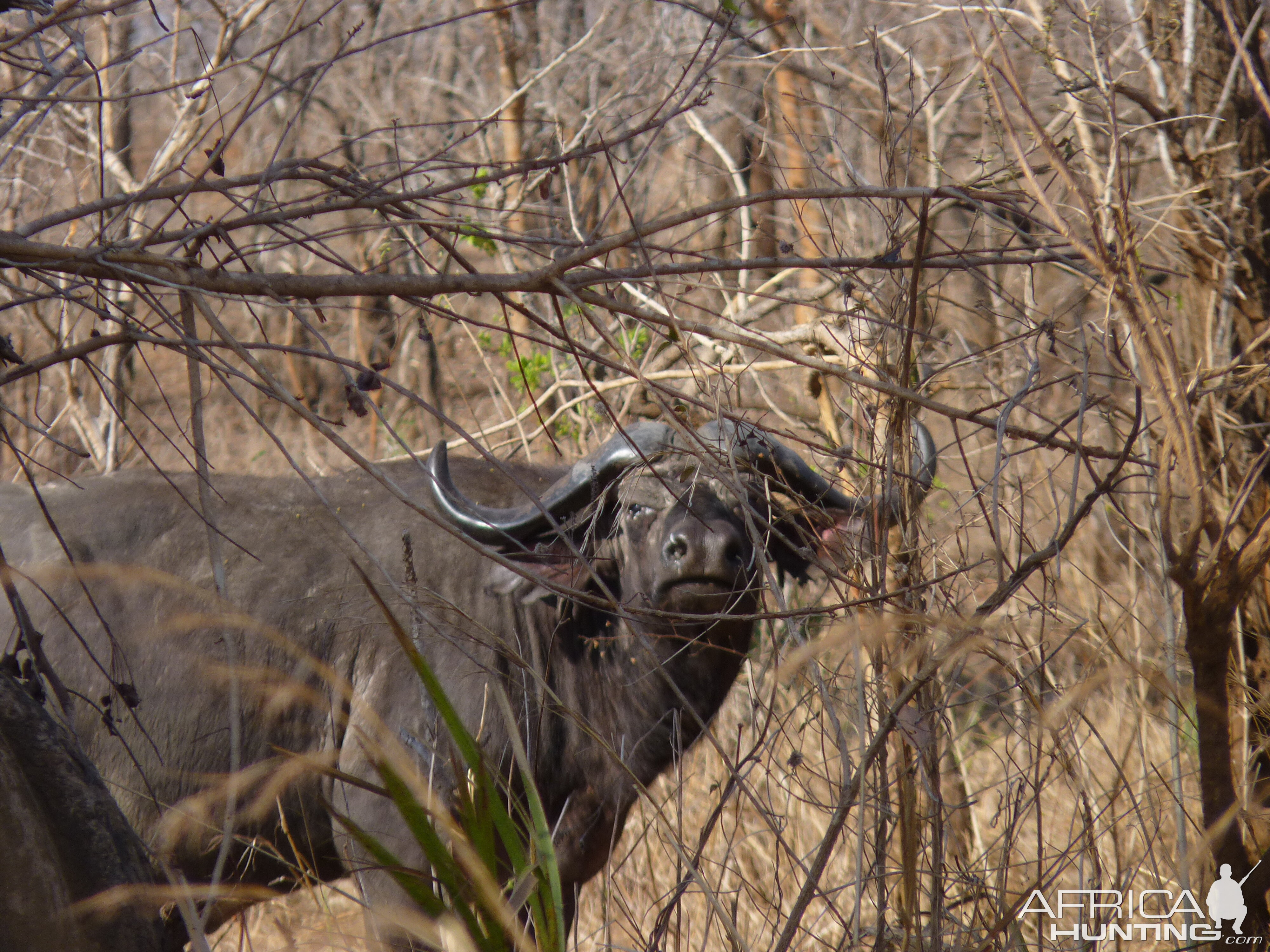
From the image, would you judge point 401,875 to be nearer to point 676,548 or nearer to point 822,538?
point 822,538

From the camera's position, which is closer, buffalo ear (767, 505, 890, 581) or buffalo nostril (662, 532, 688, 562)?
buffalo ear (767, 505, 890, 581)

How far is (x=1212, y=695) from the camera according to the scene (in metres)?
1.60

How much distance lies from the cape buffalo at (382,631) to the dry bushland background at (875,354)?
329 millimetres

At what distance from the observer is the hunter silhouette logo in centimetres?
194

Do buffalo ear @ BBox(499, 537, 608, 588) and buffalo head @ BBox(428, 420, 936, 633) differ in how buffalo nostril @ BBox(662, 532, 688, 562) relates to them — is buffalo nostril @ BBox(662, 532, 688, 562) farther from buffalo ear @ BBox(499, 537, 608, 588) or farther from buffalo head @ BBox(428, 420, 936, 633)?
buffalo ear @ BBox(499, 537, 608, 588)

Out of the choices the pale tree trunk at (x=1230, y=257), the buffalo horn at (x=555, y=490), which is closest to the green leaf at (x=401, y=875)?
the buffalo horn at (x=555, y=490)

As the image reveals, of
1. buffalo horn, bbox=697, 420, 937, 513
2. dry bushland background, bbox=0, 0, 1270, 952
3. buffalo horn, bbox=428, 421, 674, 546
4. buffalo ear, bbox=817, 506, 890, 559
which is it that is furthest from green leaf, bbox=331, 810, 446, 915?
buffalo horn, bbox=428, 421, 674, 546

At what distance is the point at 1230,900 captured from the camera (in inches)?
77.9

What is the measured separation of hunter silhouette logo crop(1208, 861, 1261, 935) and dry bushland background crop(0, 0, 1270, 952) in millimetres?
59

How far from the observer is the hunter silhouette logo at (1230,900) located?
6.38 ft

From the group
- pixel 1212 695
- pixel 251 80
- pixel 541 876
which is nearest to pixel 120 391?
pixel 541 876

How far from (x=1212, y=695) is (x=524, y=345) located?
5578 mm

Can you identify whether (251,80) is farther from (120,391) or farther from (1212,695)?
(1212,695)

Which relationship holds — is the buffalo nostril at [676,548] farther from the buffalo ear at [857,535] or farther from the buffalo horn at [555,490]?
the buffalo ear at [857,535]
